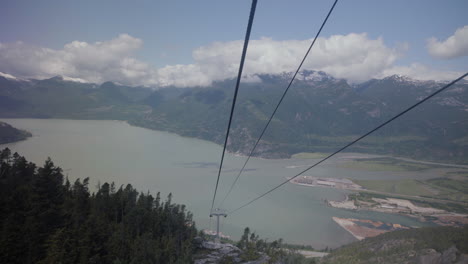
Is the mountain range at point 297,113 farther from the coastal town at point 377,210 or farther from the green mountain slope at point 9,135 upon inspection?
the green mountain slope at point 9,135

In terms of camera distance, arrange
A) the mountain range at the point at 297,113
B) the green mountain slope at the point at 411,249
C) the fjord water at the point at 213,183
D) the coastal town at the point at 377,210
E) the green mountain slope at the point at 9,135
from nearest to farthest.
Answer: the green mountain slope at the point at 411,249, the fjord water at the point at 213,183, the coastal town at the point at 377,210, the green mountain slope at the point at 9,135, the mountain range at the point at 297,113

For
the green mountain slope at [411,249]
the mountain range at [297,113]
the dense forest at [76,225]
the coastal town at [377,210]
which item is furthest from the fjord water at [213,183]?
the mountain range at [297,113]

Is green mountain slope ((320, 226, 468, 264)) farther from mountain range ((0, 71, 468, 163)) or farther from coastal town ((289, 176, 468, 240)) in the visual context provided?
mountain range ((0, 71, 468, 163))

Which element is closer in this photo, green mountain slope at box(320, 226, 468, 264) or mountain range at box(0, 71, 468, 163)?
green mountain slope at box(320, 226, 468, 264)

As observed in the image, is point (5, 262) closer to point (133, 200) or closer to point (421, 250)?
point (133, 200)

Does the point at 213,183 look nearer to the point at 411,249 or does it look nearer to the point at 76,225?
the point at 411,249

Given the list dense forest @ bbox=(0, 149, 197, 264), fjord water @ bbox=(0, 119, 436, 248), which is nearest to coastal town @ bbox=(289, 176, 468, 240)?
fjord water @ bbox=(0, 119, 436, 248)

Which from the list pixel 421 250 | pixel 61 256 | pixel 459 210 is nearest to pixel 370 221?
pixel 421 250
